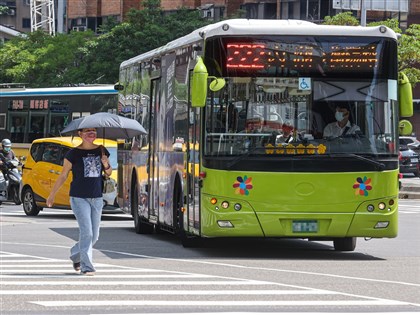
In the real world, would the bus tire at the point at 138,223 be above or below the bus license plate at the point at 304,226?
below

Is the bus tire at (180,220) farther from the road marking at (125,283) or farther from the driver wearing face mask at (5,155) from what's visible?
the driver wearing face mask at (5,155)

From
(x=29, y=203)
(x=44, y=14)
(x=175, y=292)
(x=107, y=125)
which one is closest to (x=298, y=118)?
(x=107, y=125)

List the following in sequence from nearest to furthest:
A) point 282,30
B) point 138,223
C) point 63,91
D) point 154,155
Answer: point 282,30 < point 154,155 < point 138,223 < point 63,91

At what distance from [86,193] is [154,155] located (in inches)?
282

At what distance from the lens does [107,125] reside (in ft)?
60.8

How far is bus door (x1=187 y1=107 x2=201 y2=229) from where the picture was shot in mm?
18500

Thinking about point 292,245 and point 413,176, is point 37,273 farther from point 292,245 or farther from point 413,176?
point 413,176

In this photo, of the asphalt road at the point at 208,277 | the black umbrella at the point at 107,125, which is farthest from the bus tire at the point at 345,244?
the black umbrella at the point at 107,125

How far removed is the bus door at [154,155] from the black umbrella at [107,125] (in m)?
1.25

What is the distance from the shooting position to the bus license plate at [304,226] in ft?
59.3

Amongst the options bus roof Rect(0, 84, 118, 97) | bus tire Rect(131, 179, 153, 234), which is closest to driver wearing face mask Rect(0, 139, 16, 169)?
bus roof Rect(0, 84, 118, 97)

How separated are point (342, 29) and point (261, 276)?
4518 millimetres

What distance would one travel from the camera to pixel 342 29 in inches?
723

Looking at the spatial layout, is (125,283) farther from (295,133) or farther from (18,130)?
(18,130)
